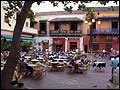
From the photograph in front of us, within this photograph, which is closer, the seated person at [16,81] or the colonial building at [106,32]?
the seated person at [16,81]

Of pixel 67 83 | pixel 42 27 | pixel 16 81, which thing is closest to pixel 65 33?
pixel 42 27

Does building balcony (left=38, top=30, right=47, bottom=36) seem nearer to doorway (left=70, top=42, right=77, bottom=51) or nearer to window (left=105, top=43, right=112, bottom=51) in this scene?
doorway (left=70, top=42, right=77, bottom=51)

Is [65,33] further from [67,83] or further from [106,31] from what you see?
[67,83]

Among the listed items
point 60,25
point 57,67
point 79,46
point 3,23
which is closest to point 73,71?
point 57,67

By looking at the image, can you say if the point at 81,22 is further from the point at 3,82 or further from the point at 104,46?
the point at 3,82

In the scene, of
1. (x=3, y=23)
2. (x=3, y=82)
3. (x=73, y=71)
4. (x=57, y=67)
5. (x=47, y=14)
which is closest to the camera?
(x=3, y=82)

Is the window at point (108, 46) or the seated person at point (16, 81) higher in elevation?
the window at point (108, 46)

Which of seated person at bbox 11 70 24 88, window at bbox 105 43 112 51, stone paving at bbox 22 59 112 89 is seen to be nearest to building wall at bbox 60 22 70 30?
window at bbox 105 43 112 51

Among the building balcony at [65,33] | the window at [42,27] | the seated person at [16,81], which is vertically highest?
the window at [42,27]

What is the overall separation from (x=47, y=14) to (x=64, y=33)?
5.73m

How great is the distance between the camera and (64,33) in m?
29.7

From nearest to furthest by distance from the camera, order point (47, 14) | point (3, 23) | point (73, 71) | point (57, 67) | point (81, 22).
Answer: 1. point (73, 71)
2. point (57, 67)
3. point (3, 23)
4. point (81, 22)
5. point (47, 14)

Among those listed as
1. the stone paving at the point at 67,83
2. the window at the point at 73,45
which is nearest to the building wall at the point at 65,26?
the window at the point at 73,45

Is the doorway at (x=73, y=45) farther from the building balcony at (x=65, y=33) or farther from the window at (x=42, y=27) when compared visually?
the window at (x=42, y=27)
